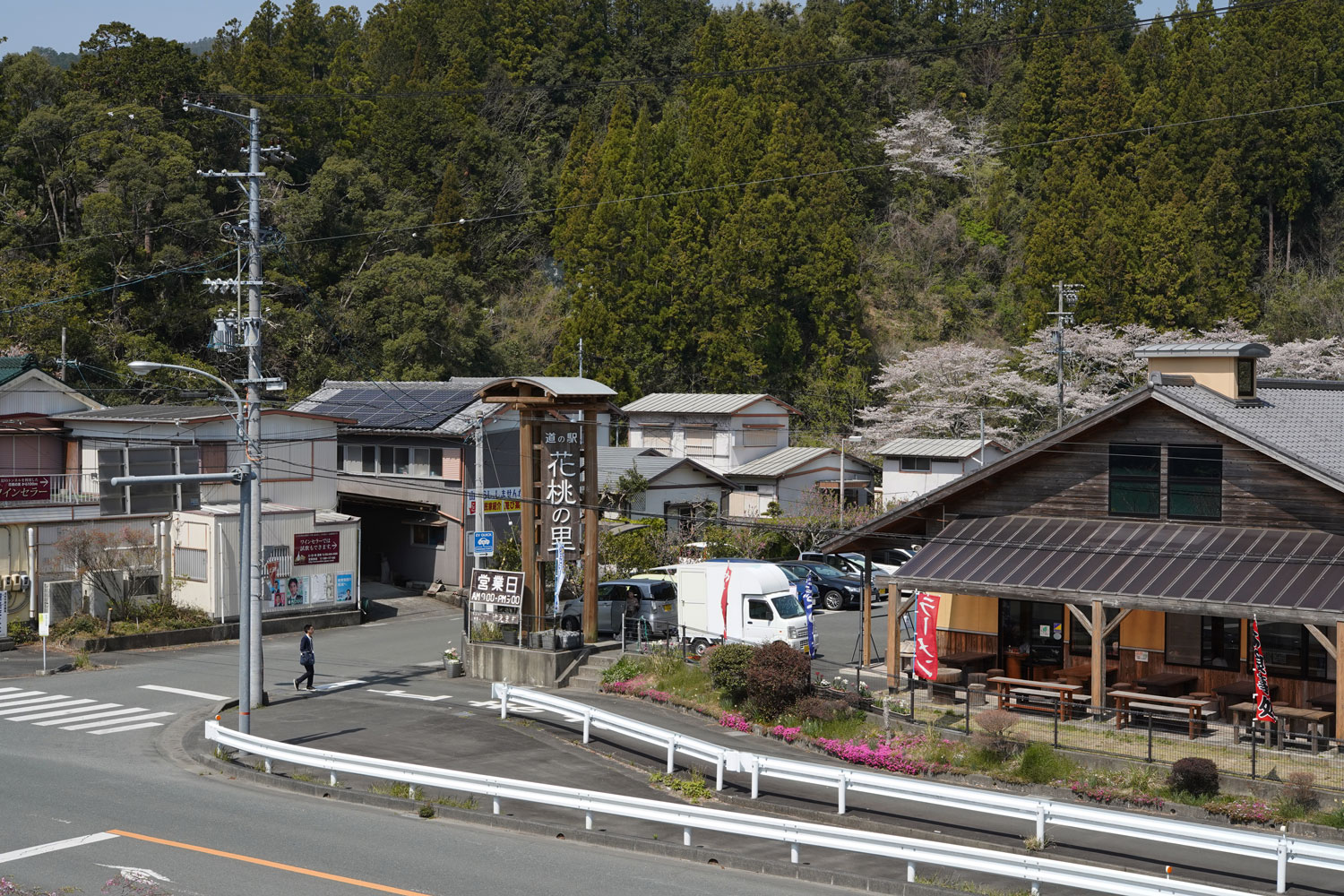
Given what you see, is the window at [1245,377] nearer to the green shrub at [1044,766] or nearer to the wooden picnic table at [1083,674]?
the wooden picnic table at [1083,674]

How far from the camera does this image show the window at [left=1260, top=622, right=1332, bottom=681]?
2073 cm

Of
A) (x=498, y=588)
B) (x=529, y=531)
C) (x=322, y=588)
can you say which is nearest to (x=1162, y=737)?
(x=529, y=531)

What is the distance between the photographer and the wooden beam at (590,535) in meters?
28.0

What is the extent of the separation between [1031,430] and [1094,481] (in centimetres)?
3841

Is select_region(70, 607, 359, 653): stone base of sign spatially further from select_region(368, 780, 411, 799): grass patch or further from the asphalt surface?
select_region(368, 780, 411, 799): grass patch

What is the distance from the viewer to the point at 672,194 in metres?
65.3

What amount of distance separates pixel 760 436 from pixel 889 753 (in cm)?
3618

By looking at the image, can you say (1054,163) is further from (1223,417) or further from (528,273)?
(1223,417)

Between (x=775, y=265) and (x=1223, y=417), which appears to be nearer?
(x=1223, y=417)

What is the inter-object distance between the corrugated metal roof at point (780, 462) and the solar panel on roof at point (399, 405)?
13.0 m

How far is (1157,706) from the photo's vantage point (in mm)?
20219

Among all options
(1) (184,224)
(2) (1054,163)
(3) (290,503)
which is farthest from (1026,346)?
(1) (184,224)

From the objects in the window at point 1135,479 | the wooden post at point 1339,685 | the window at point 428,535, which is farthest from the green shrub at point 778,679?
the window at point 428,535

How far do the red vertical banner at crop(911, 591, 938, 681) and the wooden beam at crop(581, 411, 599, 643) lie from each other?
8.00 meters
